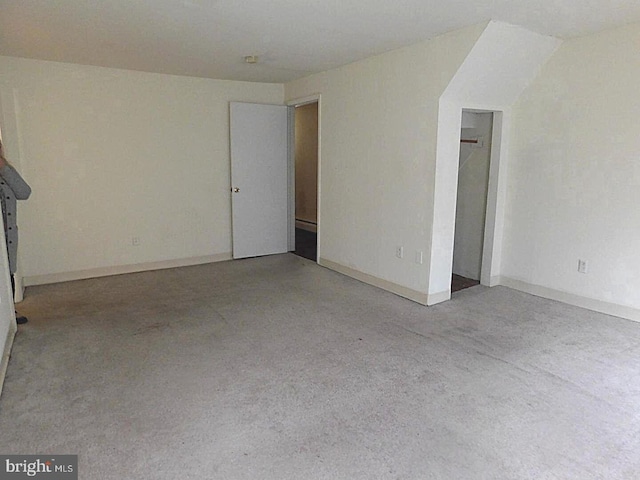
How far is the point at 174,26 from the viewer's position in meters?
3.31

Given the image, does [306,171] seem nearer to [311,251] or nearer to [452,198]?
[311,251]

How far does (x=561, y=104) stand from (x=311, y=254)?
3.55 m

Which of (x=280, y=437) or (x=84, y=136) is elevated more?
(x=84, y=136)

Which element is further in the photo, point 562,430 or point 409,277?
point 409,277

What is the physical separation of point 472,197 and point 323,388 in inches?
126

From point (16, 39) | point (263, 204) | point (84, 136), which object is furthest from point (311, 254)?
point (16, 39)

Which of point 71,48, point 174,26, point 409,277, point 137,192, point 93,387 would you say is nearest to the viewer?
point 93,387

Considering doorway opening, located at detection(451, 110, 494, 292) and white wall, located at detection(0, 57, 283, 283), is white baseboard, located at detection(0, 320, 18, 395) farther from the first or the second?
doorway opening, located at detection(451, 110, 494, 292)

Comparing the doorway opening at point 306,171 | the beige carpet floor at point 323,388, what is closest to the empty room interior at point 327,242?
the beige carpet floor at point 323,388

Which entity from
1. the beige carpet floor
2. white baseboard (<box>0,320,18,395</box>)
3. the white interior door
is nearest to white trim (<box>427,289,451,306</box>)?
the beige carpet floor

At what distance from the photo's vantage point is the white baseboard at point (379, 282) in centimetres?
415

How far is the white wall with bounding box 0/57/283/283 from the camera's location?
14.7 ft

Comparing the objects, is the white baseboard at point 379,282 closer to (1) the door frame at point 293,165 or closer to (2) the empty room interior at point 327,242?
(2) the empty room interior at point 327,242

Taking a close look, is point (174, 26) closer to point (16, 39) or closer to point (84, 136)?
point (16, 39)
